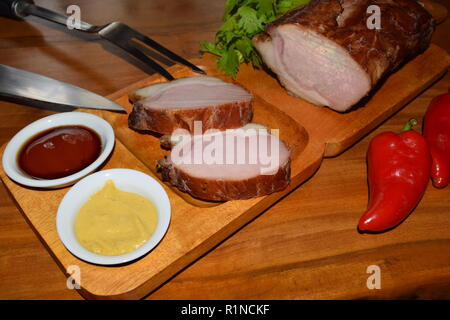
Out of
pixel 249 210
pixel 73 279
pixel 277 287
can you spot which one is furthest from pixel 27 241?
pixel 277 287

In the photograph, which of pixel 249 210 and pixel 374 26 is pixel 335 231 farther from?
pixel 374 26

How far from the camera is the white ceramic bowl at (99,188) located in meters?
1.94

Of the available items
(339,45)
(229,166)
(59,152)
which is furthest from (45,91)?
(339,45)

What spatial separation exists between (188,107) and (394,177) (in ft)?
4.36

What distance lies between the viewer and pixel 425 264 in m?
2.25

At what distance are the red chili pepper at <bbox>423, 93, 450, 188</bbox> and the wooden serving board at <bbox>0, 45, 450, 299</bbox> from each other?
22 cm

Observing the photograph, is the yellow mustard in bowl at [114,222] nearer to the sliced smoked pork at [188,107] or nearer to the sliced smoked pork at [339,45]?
the sliced smoked pork at [188,107]

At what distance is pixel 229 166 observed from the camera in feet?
7.73

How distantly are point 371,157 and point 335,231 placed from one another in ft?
1.89

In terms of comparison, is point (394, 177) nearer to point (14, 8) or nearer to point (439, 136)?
point (439, 136)

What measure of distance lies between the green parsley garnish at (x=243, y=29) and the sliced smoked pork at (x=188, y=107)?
0.34 meters

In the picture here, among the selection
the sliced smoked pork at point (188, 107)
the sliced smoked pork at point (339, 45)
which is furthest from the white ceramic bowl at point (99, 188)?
the sliced smoked pork at point (339, 45)

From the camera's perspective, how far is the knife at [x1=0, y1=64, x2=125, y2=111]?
8.84 feet

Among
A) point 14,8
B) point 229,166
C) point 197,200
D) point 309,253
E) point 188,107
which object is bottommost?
point 309,253
